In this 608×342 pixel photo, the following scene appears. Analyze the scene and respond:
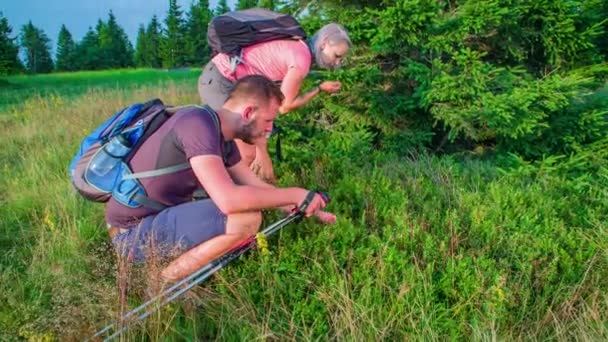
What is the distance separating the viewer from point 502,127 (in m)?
5.31

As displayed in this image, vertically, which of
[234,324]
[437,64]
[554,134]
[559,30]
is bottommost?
[234,324]

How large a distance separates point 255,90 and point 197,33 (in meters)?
63.8

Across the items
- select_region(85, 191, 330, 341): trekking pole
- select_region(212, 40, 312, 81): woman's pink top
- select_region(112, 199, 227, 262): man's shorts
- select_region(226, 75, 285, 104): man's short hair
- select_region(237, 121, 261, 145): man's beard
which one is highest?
select_region(212, 40, 312, 81): woman's pink top

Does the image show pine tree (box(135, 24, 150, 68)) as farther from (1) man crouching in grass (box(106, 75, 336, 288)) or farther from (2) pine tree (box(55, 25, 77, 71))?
(1) man crouching in grass (box(106, 75, 336, 288))

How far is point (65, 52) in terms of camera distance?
70.8m

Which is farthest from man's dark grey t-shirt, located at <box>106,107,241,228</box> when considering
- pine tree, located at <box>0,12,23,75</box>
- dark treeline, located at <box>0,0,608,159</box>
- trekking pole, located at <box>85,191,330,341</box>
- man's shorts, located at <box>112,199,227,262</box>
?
pine tree, located at <box>0,12,23,75</box>

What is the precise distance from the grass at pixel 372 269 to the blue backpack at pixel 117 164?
398mm

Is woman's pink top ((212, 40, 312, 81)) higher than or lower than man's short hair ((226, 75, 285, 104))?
higher

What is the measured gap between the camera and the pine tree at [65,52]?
221 ft

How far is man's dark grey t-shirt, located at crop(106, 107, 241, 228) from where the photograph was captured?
2619 mm

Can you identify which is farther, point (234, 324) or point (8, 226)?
point (8, 226)

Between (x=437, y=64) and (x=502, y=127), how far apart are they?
1.02 metres

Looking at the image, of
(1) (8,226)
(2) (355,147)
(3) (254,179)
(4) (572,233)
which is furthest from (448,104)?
(1) (8,226)

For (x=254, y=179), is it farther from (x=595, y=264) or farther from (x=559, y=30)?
(x=559, y=30)
